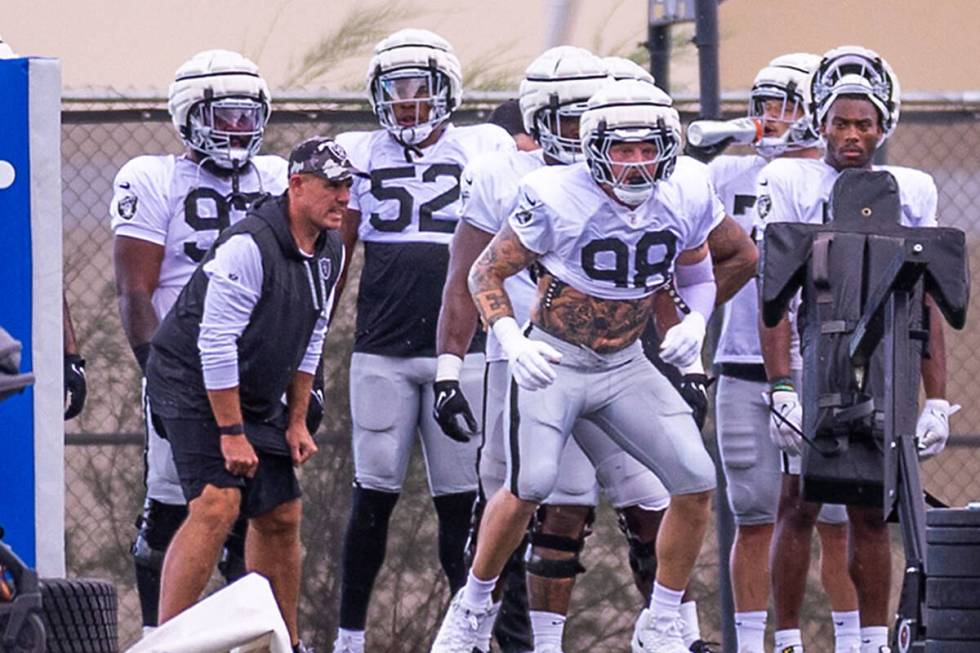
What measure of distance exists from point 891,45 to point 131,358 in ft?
12.1

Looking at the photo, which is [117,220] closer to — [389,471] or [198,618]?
[389,471]

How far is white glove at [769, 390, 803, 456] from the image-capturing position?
7938mm

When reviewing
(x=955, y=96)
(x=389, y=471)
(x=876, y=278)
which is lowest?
(x=389, y=471)

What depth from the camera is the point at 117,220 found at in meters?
8.31

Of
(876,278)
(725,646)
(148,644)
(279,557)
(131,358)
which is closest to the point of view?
(148,644)

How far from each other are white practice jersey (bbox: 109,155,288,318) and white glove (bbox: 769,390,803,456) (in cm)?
186

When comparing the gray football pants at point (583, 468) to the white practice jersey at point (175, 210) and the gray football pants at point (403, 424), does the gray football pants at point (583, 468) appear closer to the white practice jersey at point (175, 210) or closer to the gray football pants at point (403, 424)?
the gray football pants at point (403, 424)

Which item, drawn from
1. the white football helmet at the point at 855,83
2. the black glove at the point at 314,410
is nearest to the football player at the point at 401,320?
the black glove at the point at 314,410

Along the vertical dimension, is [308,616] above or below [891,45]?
below

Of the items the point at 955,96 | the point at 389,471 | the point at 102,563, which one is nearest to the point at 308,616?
the point at 102,563

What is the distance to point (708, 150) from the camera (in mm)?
8703

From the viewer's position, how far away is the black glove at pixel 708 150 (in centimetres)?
851

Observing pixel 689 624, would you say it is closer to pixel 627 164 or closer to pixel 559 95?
pixel 627 164

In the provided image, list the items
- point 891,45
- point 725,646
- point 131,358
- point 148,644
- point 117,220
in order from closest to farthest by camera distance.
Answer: point 148,644 < point 117,220 < point 725,646 < point 131,358 < point 891,45
